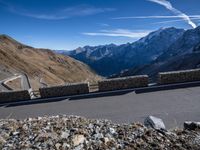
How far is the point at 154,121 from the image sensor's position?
Answer: 8.63m

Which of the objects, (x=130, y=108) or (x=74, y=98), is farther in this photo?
(x=74, y=98)

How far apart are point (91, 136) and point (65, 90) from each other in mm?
11303

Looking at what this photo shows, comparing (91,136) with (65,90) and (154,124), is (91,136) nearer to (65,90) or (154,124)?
(154,124)

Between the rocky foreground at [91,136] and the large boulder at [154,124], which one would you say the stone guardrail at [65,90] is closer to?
the large boulder at [154,124]

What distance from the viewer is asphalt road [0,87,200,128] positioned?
1225cm

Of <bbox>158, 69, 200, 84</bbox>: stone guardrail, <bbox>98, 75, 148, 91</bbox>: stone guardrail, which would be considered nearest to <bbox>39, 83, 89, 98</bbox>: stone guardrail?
<bbox>98, 75, 148, 91</bbox>: stone guardrail

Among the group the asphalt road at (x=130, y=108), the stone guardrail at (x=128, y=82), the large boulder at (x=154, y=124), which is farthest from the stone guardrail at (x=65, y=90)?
the large boulder at (x=154, y=124)

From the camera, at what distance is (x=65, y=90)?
Answer: 18359 millimetres

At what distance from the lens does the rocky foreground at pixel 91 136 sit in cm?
680

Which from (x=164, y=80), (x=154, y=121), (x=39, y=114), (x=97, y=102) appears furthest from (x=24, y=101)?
(x=154, y=121)

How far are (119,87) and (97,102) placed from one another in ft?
8.75

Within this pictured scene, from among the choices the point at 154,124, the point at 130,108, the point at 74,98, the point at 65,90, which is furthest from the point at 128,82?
the point at 154,124

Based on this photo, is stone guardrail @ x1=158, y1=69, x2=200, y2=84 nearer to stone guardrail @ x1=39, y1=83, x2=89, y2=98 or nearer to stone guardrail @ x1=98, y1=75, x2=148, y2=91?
stone guardrail @ x1=98, y1=75, x2=148, y2=91

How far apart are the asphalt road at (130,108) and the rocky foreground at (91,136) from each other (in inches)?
147
